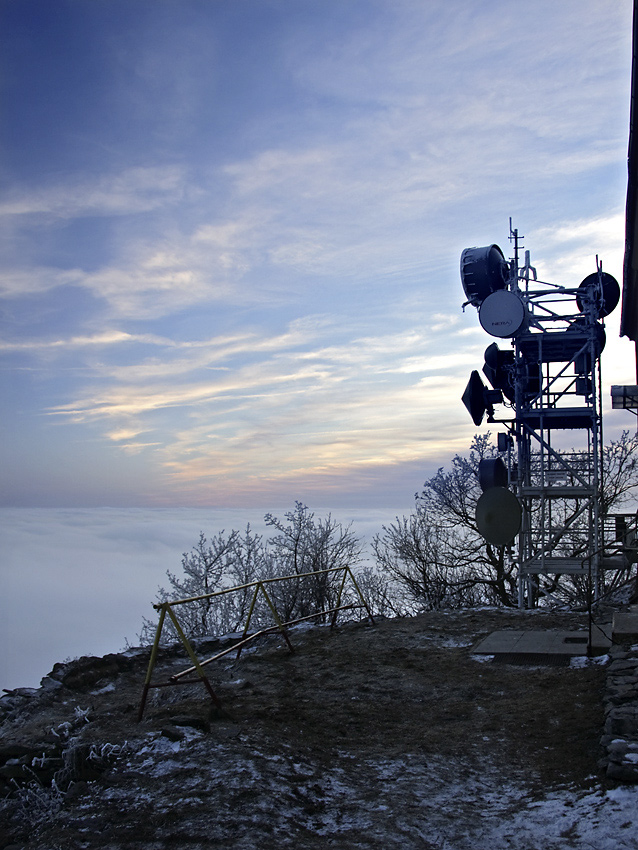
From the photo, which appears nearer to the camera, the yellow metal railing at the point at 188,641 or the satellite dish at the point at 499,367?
the yellow metal railing at the point at 188,641

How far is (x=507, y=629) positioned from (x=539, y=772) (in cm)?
685

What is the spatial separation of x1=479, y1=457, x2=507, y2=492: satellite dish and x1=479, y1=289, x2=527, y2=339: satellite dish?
4.06 m

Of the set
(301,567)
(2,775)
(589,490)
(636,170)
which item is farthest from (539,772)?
(301,567)

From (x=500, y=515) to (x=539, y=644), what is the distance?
736cm

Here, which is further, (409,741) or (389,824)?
(409,741)

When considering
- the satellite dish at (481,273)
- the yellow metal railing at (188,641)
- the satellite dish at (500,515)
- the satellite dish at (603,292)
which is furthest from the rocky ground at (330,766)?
the satellite dish at (481,273)

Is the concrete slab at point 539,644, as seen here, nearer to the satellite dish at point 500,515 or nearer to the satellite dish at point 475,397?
the satellite dish at point 500,515

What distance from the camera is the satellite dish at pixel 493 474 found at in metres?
20.3

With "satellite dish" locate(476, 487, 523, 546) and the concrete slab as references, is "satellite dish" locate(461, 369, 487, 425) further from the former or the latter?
the concrete slab

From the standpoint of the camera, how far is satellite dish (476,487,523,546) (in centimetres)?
1833

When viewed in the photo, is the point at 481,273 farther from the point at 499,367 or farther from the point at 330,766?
the point at 330,766

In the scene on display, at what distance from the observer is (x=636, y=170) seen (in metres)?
12.0

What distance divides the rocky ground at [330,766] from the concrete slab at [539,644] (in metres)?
0.82

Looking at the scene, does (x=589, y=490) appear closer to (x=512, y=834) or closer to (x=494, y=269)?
(x=494, y=269)
